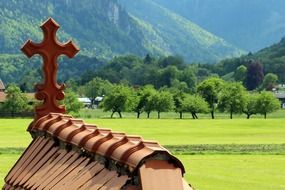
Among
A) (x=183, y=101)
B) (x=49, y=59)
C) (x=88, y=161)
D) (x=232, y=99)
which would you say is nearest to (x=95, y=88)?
(x=183, y=101)

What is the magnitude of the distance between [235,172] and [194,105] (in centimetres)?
8484

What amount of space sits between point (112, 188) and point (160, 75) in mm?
190504

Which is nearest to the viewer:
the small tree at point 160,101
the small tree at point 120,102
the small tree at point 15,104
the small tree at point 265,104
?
the small tree at point 15,104

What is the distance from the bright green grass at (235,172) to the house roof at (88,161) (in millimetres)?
15072

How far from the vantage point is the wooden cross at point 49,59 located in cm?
643

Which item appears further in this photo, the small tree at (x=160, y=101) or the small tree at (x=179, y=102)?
the small tree at (x=179, y=102)

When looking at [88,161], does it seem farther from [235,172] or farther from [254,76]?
[254,76]

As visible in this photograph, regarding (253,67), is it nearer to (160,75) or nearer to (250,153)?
(160,75)

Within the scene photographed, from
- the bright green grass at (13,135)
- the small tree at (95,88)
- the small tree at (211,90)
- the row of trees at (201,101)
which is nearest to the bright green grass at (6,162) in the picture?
the bright green grass at (13,135)

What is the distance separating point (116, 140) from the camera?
161 inches

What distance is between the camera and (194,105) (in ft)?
365

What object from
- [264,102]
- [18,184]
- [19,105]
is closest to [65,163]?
[18,184]

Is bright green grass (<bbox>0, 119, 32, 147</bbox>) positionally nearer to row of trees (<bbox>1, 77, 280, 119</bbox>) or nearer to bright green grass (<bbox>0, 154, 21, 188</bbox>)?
bright green grass (<bbox>0, 154, 21, 188</bbox>)

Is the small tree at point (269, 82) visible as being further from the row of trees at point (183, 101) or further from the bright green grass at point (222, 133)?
the bright green grass at point (222, 133)
